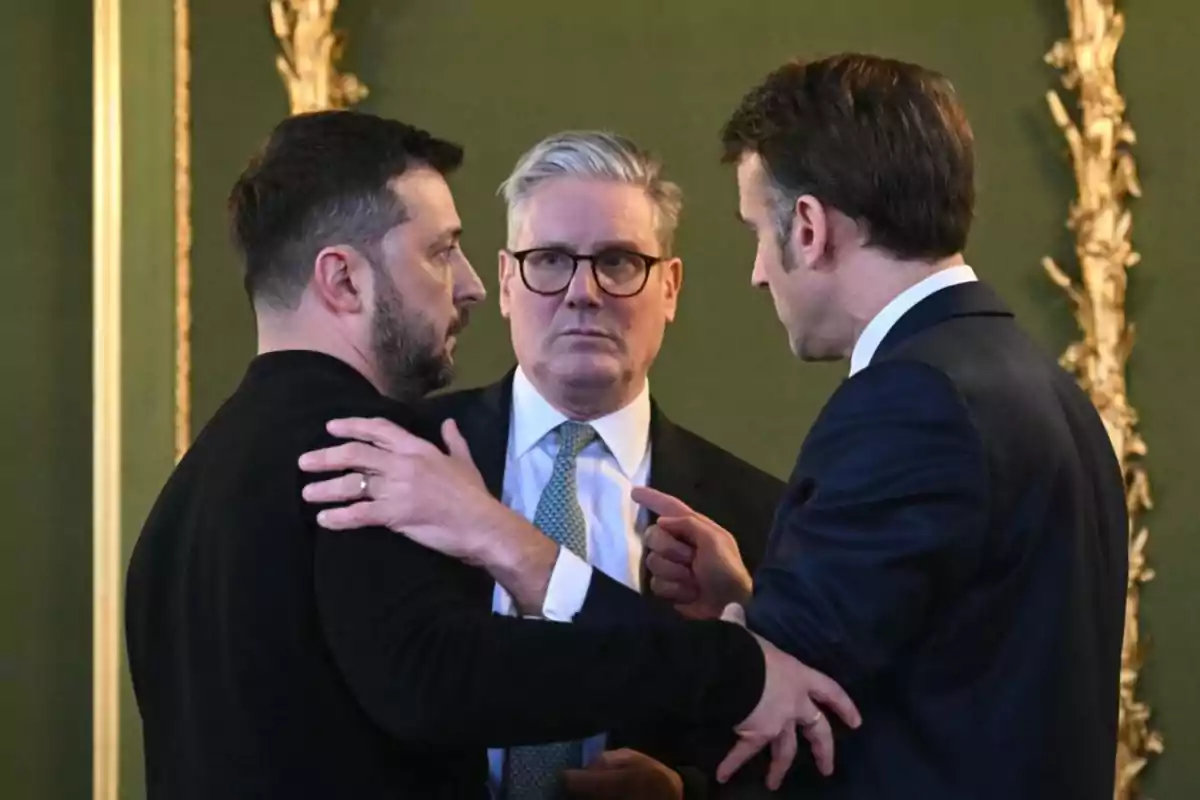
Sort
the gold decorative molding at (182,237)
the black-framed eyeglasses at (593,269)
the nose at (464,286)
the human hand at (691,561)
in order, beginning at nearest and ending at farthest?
the nose at (464,286) < the human hand at (691,561) < the black-framed eyeglasses at (593,269) < the gold decorative molding at (182,237)

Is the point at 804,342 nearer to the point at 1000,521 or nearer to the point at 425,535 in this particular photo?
the point at 1000,521

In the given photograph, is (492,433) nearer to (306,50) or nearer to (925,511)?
(925,511)

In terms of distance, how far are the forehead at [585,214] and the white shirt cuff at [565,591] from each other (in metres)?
0.75

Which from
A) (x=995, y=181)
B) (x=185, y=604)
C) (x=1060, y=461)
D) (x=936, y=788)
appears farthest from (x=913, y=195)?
(x=995, y=181)

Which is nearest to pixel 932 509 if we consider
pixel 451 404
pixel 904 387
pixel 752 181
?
pixel 904 387

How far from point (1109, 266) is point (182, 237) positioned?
5.92ft

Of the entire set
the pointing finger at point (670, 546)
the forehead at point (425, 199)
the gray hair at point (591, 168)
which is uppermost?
the gray hair at point (591, 168)

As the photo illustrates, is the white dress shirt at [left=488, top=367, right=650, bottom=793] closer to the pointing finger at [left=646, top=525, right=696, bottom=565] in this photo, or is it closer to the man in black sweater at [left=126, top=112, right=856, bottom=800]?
the pointing finger at [left=646, top=525, right=696, bottom=565]

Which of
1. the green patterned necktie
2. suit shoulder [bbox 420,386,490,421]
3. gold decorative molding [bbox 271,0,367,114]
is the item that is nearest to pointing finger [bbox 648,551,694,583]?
the green patterned necktie

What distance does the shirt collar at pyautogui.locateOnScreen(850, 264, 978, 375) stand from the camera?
1.54m

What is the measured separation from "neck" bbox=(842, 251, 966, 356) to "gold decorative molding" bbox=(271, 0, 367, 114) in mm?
1534

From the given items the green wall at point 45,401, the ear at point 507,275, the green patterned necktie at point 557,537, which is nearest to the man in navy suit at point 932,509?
the green patterned necktie at point 557,537

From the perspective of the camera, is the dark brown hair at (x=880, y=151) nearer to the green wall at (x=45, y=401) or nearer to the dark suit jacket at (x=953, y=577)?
the dark suit jacket at (x=953, y=577)

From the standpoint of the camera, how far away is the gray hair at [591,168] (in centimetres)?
221
